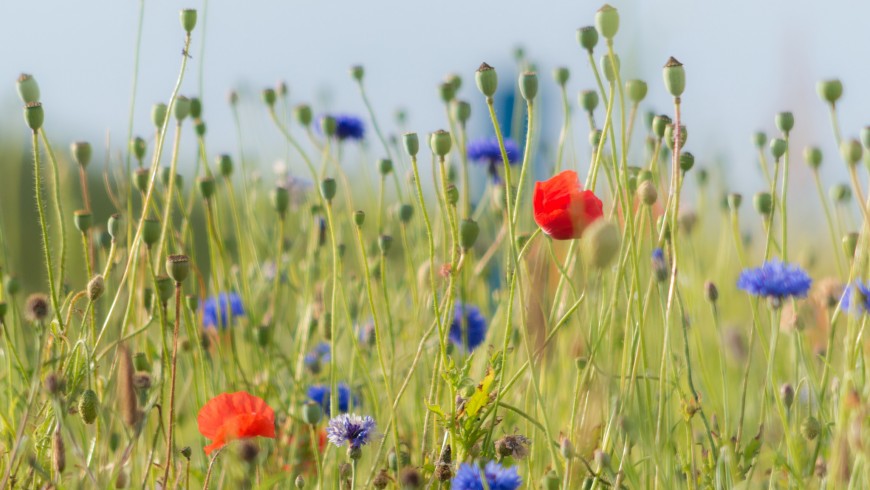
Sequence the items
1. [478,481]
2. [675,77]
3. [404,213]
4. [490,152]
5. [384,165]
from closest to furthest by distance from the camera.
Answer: [478,481], [675,77], [404,213], [384,165], [490,152]

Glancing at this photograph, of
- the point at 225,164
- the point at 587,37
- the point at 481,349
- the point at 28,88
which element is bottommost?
the point at 481,349

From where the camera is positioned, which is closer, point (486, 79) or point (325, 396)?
point (486, 79)

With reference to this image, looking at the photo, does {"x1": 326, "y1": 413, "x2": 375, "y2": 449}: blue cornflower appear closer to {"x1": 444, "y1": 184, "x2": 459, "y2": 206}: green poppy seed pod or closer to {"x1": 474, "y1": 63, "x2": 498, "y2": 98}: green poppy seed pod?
{"x1": 444, "y1": 184, "x2": 459, "y2": 206}: green poppy seed pod

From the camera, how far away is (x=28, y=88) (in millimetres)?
1132

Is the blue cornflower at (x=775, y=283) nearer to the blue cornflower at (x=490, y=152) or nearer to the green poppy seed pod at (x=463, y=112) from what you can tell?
the green poppy seed pod at (x=463, y=112)

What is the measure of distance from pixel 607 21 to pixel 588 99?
12.7 inches

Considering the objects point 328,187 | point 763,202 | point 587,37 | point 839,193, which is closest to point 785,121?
point 763,202

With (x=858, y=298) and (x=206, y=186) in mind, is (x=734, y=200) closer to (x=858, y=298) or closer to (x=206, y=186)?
(x=858, y=298)

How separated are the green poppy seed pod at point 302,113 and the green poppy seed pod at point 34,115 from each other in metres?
0.61

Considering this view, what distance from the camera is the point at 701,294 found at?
1.79 m

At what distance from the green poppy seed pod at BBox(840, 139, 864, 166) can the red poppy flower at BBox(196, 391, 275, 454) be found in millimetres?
661

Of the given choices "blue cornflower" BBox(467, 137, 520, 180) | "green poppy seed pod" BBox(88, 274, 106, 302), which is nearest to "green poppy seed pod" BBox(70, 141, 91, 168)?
"green poppy seed pod" BBox(88, 274, 106, 302)

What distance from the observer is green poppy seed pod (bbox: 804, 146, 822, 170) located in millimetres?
1310

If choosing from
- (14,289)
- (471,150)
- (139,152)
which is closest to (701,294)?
(471,150)
